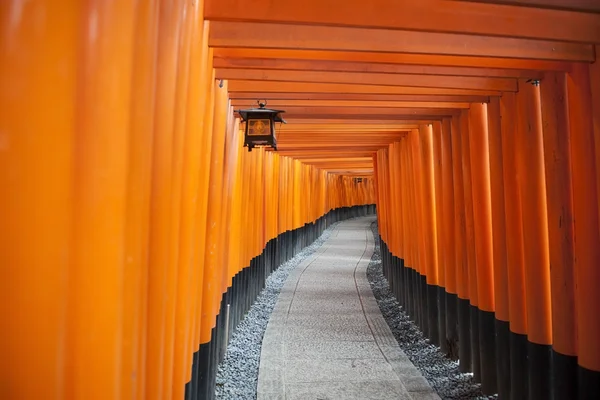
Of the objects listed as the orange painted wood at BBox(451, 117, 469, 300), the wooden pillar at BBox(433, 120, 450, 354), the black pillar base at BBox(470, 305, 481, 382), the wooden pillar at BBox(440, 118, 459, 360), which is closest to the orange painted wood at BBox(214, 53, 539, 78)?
the orange painted wood at BBox(451, 117, 469, 300)

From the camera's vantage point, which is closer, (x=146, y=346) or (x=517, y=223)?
(x=146, y=346)

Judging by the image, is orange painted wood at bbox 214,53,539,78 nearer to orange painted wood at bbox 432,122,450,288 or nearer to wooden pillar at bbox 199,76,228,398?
wooden pillar at bbox 199,76,228,398

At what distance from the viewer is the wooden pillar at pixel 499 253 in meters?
3.92

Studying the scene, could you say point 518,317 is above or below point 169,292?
below

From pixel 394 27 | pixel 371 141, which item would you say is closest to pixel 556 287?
pixel 394 27

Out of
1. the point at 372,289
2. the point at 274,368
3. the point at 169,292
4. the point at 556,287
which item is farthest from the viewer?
the point at 372,289

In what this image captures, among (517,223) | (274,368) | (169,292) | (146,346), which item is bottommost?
(274,368)

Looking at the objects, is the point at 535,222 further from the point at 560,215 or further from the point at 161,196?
the point at 161,196

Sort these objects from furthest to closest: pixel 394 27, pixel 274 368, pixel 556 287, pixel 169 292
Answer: pixel 274 368
pixel 556 287
pixel 394 27
pixel 169 292

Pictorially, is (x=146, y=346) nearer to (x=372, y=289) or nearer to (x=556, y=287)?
(x=556, y=287)

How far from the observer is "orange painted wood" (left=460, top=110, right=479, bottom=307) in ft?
15.0

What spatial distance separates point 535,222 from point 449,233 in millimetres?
1834

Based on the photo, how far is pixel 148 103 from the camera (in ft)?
5.02

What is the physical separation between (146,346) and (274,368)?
3.59 meters
